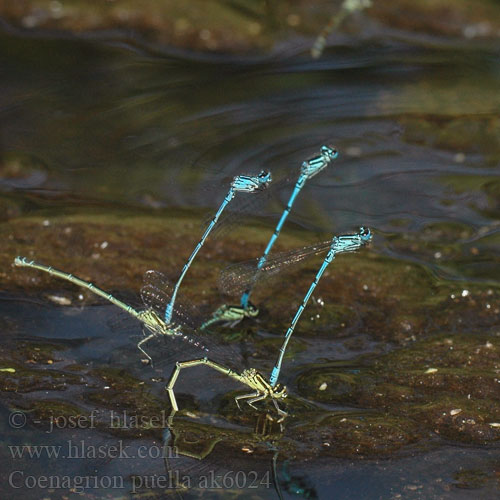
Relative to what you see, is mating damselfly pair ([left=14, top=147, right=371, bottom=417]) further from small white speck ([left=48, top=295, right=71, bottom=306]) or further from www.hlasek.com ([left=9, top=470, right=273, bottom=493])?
www.hlasek.com ([left=9, top=470, right=273, bottom=493])

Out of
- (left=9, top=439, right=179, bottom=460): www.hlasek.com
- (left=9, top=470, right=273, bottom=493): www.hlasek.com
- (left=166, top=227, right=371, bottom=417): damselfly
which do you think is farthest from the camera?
(left=166, top=227, right=371, bottom=417): damselfly

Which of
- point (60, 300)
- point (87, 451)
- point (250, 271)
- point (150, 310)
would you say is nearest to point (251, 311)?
point (250, 271)

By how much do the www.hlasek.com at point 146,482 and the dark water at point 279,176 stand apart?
0.08ft

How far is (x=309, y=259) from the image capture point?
20.7 ft

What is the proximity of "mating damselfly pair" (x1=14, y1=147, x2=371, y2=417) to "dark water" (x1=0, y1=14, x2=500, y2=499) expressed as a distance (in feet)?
0.52

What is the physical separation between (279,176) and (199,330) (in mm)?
2479

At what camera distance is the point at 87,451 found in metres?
4.58

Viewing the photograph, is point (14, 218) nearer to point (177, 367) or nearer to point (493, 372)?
point (177, 367)

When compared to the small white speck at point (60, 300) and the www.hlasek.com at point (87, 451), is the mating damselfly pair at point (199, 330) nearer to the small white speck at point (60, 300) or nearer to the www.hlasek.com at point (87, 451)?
the small white speck at point (60, 300)

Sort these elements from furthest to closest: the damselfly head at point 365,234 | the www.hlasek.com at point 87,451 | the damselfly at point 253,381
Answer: the damselfly head at point 365,234 < the damselfly at point 253,381 < the www.hlasek.com at point 87,451

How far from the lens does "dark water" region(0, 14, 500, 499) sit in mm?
4613

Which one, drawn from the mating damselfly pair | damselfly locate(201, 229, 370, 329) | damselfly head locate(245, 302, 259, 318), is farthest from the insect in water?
damselfly head locate(245, 302, 259, 318)

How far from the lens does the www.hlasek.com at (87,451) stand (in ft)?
14.8

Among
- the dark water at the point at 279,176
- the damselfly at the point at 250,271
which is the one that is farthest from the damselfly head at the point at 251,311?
the dark water at the point at 279,176
